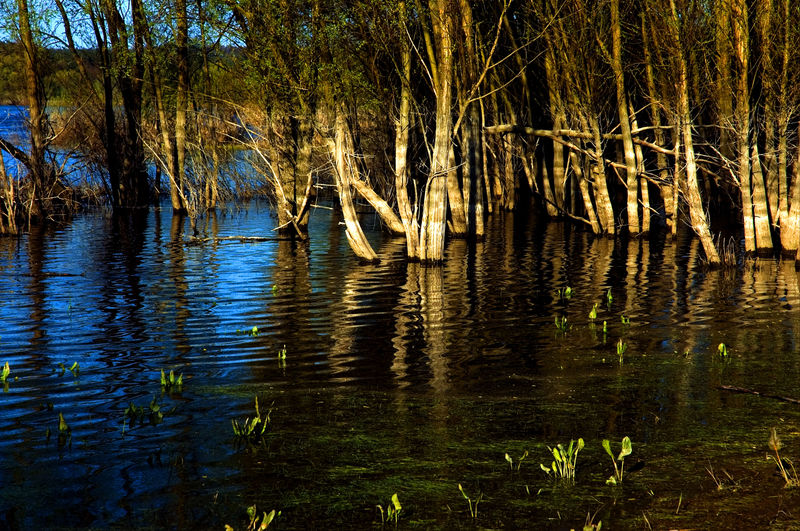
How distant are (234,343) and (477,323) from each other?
427cm

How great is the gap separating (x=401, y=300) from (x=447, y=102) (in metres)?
5.80

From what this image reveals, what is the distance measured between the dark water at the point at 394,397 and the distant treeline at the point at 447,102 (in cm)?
350

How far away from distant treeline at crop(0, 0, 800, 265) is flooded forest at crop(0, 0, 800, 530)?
13cm

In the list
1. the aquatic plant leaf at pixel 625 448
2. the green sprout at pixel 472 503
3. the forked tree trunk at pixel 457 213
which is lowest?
the green sprout at pixel 472 503

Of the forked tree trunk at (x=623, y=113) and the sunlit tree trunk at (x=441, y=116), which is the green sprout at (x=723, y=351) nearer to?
the sunlit tree trunk at (x=441, y=116)

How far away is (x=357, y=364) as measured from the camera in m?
11.1

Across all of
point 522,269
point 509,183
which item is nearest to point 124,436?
point 522,269

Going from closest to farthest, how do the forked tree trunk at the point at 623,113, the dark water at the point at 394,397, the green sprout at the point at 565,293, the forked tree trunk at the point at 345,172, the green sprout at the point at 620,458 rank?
1. the dark water at the point at 394,397
2. the green sprout at the point at 620,458
3. the green sprout at the point at 565,293
4. the forked tree trunk at the point at 345,172
5. the forked tree trunk at the point at 623,113

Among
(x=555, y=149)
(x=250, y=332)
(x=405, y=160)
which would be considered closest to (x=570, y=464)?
(x=250, y=332)

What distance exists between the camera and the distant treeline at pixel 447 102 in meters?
20.5

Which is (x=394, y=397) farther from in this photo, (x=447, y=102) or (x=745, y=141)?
(x=745, y=141)

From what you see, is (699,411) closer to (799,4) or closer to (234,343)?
(234,343)

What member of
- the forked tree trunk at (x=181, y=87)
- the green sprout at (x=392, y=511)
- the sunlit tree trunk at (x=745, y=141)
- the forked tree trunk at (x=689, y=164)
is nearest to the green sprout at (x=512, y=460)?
the green sprout at (x=392, y=511)

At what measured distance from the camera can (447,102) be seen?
2008cm
